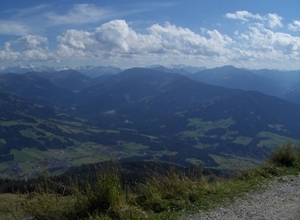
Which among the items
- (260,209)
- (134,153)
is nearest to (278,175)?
(260,209)

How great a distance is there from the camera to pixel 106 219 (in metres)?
5.40

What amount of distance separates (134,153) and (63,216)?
178 metres

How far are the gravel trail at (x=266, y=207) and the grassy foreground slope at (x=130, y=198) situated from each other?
31 centimetres

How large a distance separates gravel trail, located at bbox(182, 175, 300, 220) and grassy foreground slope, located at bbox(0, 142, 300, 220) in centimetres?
31

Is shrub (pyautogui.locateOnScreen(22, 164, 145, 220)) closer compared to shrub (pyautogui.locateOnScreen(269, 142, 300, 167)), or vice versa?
shrub (pyautogui.locateOnScreen(22, 164, 145, 220))

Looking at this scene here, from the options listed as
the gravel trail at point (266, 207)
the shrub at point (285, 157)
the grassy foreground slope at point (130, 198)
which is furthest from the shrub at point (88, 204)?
the shrub at point (285, 157)

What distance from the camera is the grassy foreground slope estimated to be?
5660mm

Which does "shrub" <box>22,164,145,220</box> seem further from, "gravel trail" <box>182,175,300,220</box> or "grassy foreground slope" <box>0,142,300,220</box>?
"gravel trail" <box>182,175,300,220</box>

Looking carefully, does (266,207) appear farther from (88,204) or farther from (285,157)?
(285,157)

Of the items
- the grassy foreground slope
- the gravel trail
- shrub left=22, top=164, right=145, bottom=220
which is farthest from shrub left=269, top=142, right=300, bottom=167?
shrub left=22, top=164, right=145, bottom=220

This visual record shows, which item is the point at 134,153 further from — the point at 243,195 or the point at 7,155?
the point at 243,195

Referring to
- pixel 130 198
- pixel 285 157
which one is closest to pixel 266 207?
pixel 130 198

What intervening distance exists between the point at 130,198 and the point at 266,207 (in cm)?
308

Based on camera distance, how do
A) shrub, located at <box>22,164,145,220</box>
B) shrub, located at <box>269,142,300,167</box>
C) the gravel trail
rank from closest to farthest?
shrub, located at <box>22,164,145,220</box>
the gravel trail
shrub, located at <box>269,142,300,167</box>
